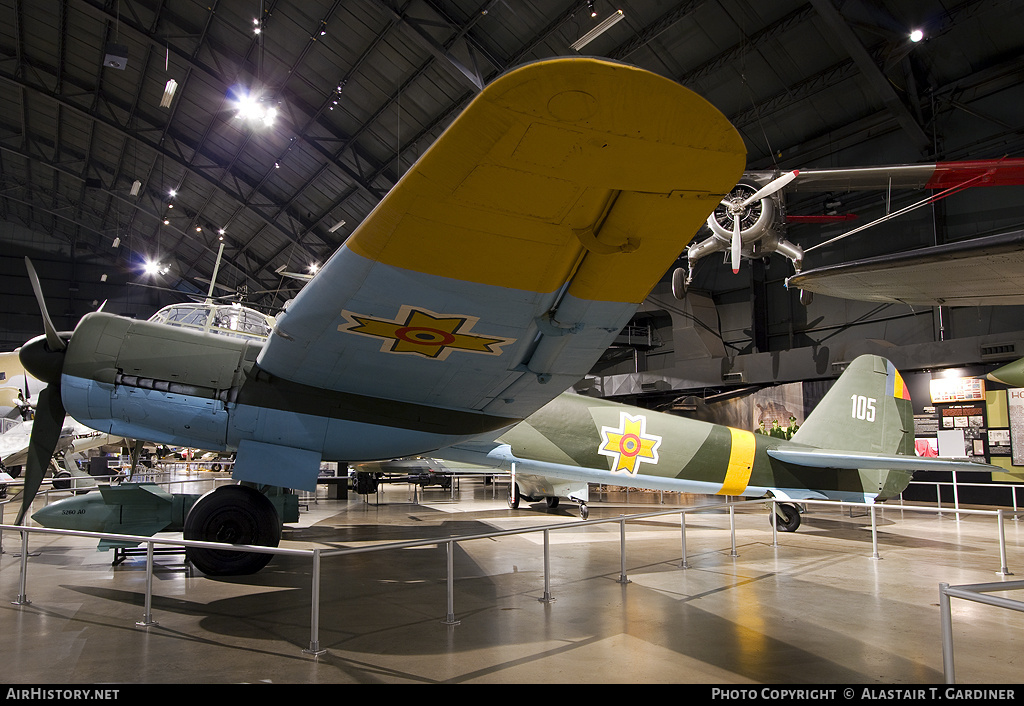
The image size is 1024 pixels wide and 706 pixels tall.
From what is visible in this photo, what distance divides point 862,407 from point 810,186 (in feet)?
14.2

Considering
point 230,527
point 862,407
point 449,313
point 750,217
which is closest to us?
point 449,313

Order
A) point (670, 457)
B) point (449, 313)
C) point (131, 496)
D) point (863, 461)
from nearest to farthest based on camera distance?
1. point (449, 313)
2. point (131, 496)
3. point (863, 461)
4. point (670, 457)

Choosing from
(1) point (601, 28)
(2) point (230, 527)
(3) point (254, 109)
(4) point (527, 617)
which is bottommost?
(4) point (527, 617)

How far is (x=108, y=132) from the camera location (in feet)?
82.7

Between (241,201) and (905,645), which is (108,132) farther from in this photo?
(905,645)

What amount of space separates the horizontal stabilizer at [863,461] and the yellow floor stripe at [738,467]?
0.39m

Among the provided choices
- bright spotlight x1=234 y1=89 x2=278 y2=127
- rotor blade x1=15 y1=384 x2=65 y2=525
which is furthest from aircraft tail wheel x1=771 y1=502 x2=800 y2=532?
bright spotlight x1=234 y1=89 x2=278 y2=127

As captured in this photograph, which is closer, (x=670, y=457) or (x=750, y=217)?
(x=670, y=457)

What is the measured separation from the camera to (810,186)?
35.8ft

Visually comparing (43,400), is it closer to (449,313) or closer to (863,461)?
(449,313)

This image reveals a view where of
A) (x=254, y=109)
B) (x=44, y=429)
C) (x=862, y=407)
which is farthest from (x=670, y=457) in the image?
(x=254, y=109)

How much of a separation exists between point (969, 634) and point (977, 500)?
11.7 metres

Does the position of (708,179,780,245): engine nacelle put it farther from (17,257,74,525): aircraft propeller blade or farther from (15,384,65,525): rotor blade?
(15,384,65,525): rotor blade
